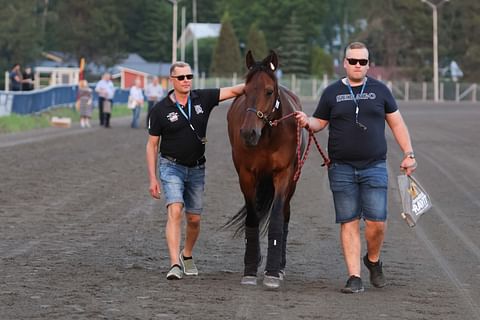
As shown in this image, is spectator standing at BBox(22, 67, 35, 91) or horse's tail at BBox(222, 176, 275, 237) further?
spectator standing at BBox(22, 67, 35, 91)

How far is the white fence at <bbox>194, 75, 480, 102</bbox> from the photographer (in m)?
89.5

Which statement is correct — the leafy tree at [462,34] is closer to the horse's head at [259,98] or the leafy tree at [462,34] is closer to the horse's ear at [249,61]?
the horse's ear at [249,61]

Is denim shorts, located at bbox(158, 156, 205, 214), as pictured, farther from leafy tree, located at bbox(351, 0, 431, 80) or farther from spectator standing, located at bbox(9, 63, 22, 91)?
leafy tree, located at bbox(351, 0, 431, 80)

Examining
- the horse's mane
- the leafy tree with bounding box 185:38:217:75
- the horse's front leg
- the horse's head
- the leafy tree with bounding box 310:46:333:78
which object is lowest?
the horse's front leg

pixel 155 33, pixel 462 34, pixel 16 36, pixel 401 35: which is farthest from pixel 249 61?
pixel 155 33

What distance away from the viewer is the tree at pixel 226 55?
102125 mm

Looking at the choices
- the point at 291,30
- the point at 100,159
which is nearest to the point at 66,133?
the point at 100,159

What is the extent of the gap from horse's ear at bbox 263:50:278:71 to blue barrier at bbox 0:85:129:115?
2455 cm

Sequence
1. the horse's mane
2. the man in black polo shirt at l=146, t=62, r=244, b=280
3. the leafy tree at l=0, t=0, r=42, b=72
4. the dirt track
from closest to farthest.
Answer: the dirt track < the horse's mane < the man in black polo shirt at l=146, t=62, r=244, b=280 < the leafy tree at l=0, t=0, r=42, b=72

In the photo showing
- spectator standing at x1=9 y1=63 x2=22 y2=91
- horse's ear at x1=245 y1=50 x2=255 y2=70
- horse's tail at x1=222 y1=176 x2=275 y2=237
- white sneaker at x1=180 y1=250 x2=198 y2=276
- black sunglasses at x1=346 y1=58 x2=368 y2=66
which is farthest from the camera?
spectator standing at x1=9 y1=63 x2=22 y2=91

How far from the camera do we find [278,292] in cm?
887

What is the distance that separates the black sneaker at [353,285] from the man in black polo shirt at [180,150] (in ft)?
4.49

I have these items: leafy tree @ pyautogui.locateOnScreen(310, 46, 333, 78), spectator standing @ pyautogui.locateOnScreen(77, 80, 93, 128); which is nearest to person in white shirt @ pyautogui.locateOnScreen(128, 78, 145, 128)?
spectator standing @ pyautogui.locateOnScreen(77, 80, 93, 128)

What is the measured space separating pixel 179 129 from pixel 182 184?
1.44ft
